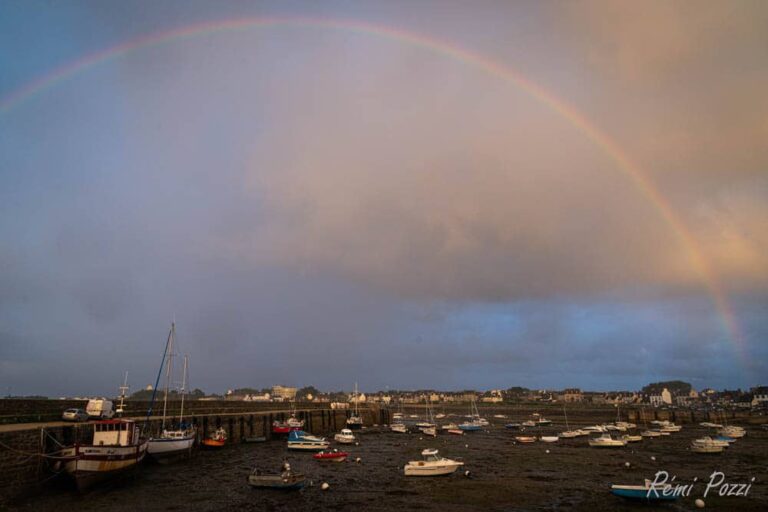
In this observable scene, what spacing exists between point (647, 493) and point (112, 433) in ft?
134

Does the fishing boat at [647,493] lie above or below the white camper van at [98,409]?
below

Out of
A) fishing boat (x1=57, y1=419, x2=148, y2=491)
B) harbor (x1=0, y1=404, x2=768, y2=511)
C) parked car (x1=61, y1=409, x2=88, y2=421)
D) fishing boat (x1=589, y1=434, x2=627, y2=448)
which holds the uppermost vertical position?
parked car (x1=61, y1=409, x2=88, y2=421)

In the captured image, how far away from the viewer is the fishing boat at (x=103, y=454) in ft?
118

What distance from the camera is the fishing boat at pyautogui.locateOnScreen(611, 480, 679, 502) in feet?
115

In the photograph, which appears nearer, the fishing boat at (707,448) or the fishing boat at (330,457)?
the fishing boat at (330,457)

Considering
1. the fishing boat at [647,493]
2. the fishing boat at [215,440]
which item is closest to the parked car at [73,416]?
the fishing boat at [215,440]

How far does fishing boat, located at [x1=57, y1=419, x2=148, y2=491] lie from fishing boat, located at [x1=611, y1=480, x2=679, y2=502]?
3796 cm

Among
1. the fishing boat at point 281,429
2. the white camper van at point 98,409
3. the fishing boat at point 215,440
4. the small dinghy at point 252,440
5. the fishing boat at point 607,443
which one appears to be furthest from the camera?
the fishing boat at point 281,429

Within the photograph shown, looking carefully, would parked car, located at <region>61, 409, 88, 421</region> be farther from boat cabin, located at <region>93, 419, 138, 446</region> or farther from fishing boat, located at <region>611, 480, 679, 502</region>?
fishing boat, located at <region>611, 480, 679, 502</region>

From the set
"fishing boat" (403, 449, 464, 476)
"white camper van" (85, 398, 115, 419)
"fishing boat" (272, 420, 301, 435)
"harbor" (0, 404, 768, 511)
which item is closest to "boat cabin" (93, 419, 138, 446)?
"harbor" (0, 404, 768, 511)

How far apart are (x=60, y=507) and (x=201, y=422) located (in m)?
40.0

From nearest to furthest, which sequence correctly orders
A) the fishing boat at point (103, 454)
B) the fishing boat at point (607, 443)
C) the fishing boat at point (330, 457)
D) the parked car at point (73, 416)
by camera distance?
the fishing boat at point (103, 454), the parked car at point (73, 416), the fishing boat at point (330, 457), the fishing boat at point (607, 443)

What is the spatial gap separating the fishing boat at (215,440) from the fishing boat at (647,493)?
5113 cm

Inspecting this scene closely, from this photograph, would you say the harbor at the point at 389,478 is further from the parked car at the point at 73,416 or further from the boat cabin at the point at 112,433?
the parked car at the point at 73,416
